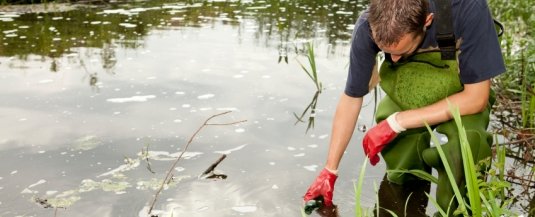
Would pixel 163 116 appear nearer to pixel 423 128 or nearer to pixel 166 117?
pixel 166 117

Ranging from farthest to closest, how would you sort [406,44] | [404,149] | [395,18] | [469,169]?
1. [404,149]
2. [406,44]
3. [395,18]
4. [469,169]

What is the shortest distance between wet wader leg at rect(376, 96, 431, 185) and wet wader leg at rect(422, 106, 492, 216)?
0.25 m

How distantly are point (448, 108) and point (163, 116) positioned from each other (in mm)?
2183

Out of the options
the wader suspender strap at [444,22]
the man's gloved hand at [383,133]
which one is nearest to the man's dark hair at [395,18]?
the wader suspender strap at [444,22]

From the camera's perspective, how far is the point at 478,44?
248 cm

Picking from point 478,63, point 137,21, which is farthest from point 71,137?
point 137,21

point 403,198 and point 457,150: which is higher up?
point 457,150

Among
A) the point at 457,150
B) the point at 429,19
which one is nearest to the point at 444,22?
the point at 429,19

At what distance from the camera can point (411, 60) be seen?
9.21 feet

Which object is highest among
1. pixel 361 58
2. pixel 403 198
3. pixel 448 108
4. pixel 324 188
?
pixel 361 58

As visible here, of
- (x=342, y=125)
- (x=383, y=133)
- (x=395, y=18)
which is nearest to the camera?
(x=395, y=18)

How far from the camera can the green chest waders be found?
8.71ft

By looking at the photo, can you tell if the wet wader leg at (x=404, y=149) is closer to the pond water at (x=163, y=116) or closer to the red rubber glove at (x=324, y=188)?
the pond water at (x=163, y=116)

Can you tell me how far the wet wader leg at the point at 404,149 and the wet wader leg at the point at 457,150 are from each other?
0.82 ft
